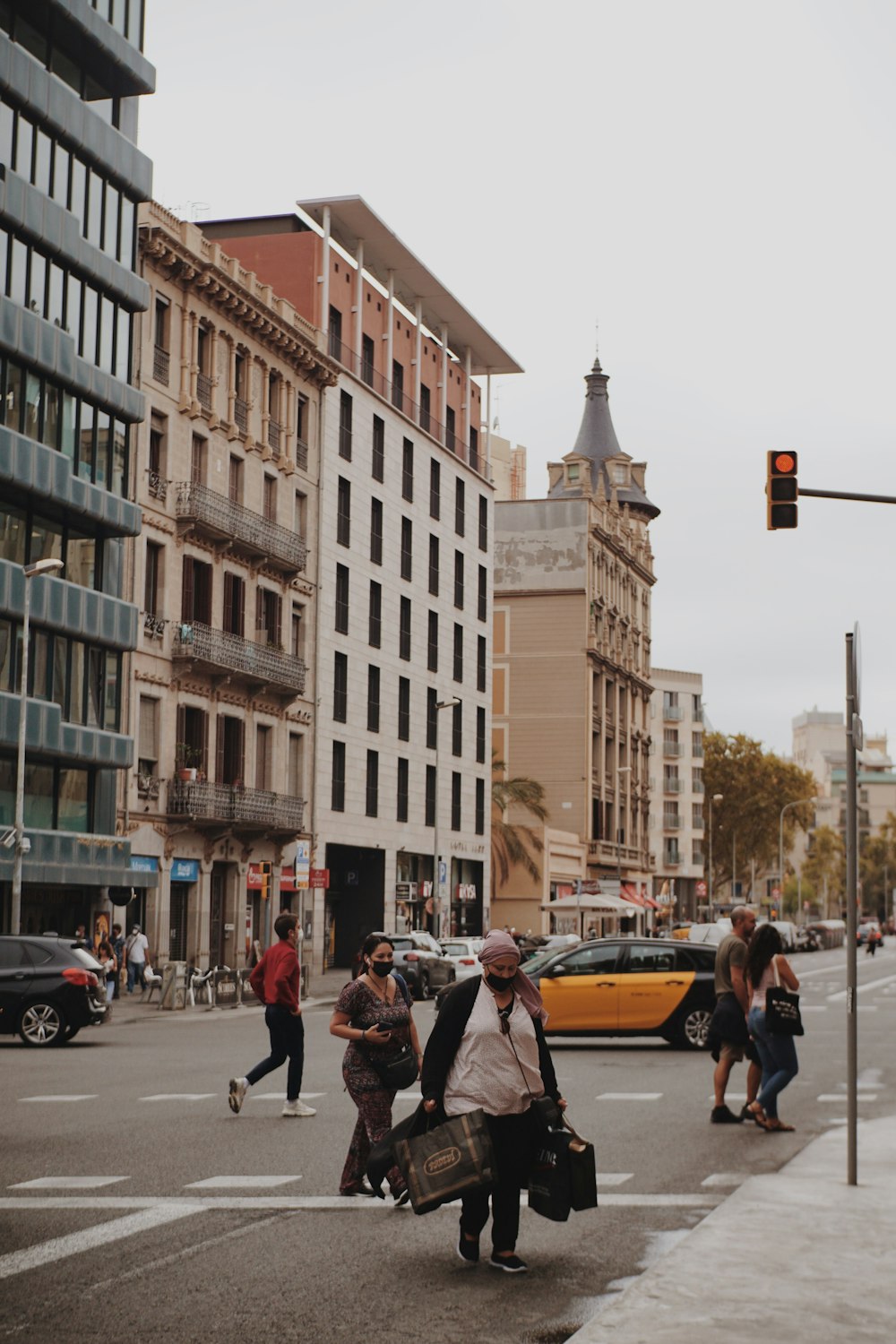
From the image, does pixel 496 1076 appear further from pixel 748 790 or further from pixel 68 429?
pixel 748 790

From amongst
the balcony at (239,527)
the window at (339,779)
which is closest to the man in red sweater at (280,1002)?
the balcony at (239,527)

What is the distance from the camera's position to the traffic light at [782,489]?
727 inches

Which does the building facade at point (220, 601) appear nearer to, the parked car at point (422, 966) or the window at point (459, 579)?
the parked car at point (422, 966)

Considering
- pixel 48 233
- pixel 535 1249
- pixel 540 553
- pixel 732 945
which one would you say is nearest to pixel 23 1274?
pixel 535 1249

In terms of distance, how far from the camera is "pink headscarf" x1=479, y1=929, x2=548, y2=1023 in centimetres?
873

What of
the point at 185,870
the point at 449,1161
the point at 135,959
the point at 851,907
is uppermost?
the point at 185,870

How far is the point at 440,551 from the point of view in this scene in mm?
68000

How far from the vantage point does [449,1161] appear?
8.41 m

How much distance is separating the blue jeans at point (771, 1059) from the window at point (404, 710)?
4891 cm

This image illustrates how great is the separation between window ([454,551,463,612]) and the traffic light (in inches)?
2024

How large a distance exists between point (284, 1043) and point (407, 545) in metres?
49.8

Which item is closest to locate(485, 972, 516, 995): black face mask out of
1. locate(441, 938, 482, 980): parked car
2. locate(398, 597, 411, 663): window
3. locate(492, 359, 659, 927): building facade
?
locate(441, 938, 482, 980): parked car

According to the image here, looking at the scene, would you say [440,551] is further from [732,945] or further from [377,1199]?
[377,1199]

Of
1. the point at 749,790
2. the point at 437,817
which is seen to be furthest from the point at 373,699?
the point at 749,790
